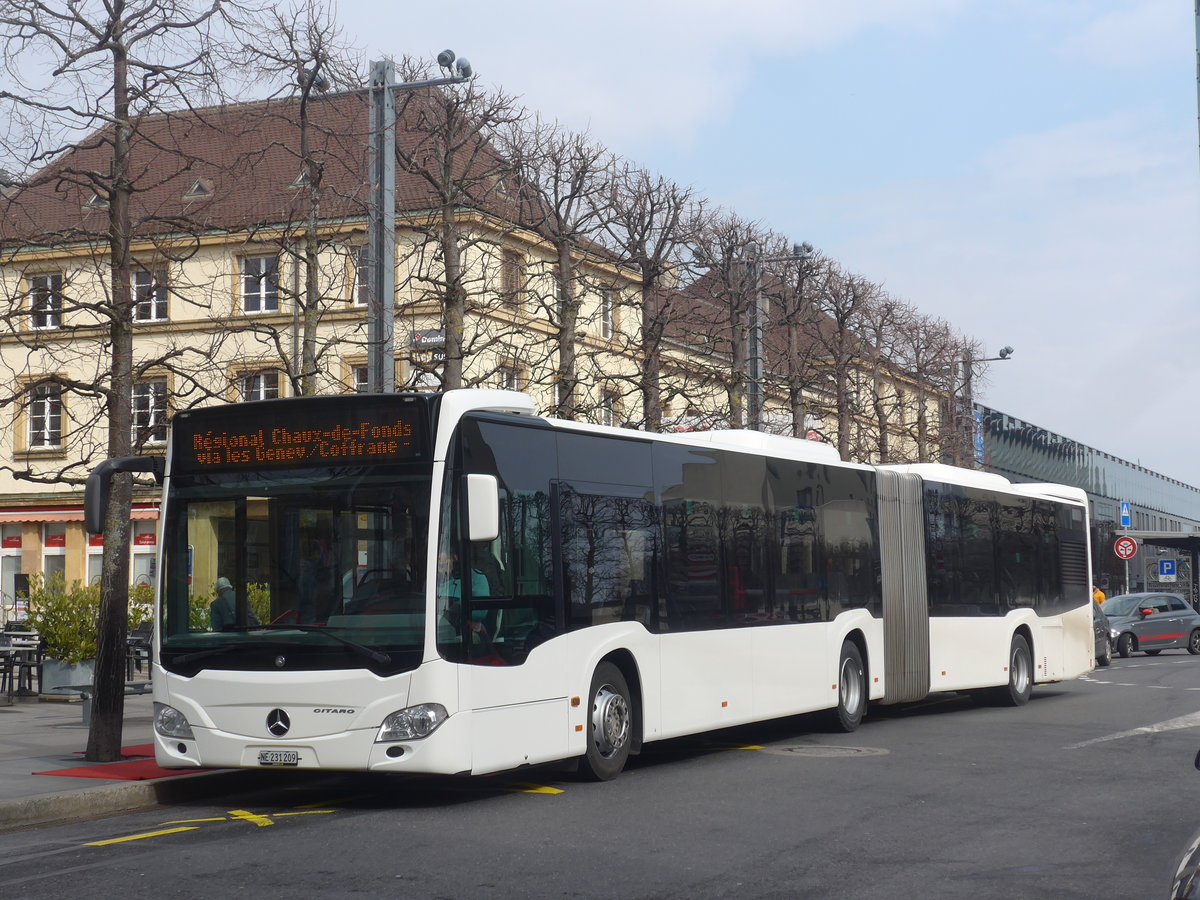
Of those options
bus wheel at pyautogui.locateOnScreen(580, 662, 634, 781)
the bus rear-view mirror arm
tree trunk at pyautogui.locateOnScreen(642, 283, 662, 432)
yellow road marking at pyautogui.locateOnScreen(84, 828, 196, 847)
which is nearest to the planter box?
the bus rear-view mirror arm

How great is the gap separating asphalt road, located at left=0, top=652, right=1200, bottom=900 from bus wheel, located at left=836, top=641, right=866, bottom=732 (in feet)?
6.37

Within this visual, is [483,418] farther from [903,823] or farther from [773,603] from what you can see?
[773,603]

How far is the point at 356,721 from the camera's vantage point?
11.1 m

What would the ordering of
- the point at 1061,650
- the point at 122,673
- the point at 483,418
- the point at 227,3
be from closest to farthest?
1. the point at 483,418
2. the point at 122,673
3. the point at 227,3
4. the point at 1061,650

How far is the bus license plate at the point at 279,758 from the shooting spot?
11.2 metres

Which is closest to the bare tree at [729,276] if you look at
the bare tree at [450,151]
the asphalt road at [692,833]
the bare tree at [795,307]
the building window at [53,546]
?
the bare tree at [795,307]

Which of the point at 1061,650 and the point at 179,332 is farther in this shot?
the point at 179,332

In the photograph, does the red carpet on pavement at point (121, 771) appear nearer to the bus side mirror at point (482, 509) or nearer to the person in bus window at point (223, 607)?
the person in bus window at point (223, 607)

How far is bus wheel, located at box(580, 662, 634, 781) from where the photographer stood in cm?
1288

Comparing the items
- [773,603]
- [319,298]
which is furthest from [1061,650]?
[319,298]

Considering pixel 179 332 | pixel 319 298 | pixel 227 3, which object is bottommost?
pixel 319 298

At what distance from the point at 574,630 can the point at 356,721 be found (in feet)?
7.25

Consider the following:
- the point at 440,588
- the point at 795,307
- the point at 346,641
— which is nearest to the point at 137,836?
the point at 346,641

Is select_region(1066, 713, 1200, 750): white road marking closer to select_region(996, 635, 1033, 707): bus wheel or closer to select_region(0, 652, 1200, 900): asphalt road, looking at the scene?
select_region(0, 652, 1200, 900): asphalt road
